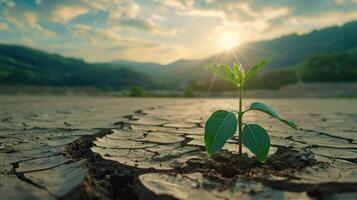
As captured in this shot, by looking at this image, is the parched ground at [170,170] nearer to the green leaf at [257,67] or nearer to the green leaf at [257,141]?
the green leaf at [257,141]

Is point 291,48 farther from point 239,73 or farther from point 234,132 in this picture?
point 234,132

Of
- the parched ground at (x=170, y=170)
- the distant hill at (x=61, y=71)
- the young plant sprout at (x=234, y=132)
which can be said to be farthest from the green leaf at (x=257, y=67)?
the distant hill at (x=61, y=71)

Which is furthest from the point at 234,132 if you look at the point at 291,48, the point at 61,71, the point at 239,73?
the point at 291,48

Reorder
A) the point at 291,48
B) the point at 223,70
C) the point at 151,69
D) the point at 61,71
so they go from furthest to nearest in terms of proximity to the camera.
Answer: the point at 151,69
the point at 291,48
the point at 61,71
the point at 223,70

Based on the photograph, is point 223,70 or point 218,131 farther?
point 223,70

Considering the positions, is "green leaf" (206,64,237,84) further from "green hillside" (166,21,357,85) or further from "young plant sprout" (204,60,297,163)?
"green hillside" (166,21,357,85)

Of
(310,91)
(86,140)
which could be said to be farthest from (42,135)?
(310,91)

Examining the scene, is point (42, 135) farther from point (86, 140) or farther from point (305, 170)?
point (305, 170)
